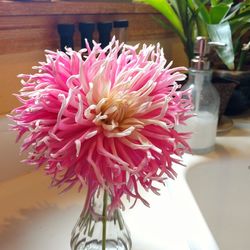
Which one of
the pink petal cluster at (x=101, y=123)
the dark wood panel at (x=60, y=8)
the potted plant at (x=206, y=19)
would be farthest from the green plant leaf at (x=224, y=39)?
the pink petal cluster at (x=101, y=123)

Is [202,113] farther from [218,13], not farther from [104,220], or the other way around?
[104,220]

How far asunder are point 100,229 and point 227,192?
43 cm

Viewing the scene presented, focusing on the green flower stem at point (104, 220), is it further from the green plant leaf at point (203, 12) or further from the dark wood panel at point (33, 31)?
the green plant leaf at point (203, 12)

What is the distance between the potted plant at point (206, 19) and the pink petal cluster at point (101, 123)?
1.46ft

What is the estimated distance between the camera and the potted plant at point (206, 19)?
0.79m

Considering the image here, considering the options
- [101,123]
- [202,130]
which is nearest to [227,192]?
[202,130]

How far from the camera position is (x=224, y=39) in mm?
754

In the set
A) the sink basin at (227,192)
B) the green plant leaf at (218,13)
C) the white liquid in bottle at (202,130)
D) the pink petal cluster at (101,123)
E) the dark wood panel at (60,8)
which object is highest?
the dark wood panel at (60,8)

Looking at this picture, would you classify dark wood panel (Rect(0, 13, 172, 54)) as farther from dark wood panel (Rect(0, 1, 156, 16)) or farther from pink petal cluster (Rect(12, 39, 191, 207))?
pink petal cluster (Rect(12, 39, 191, 207))

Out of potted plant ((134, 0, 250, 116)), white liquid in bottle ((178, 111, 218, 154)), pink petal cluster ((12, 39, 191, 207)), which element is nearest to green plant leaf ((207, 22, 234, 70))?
potted plant ((134, 0, 250, 116))

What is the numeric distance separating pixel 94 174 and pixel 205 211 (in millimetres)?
478

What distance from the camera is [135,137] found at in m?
0.37

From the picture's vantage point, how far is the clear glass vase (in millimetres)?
440

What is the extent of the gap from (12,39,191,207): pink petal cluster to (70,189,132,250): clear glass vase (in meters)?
0.06
